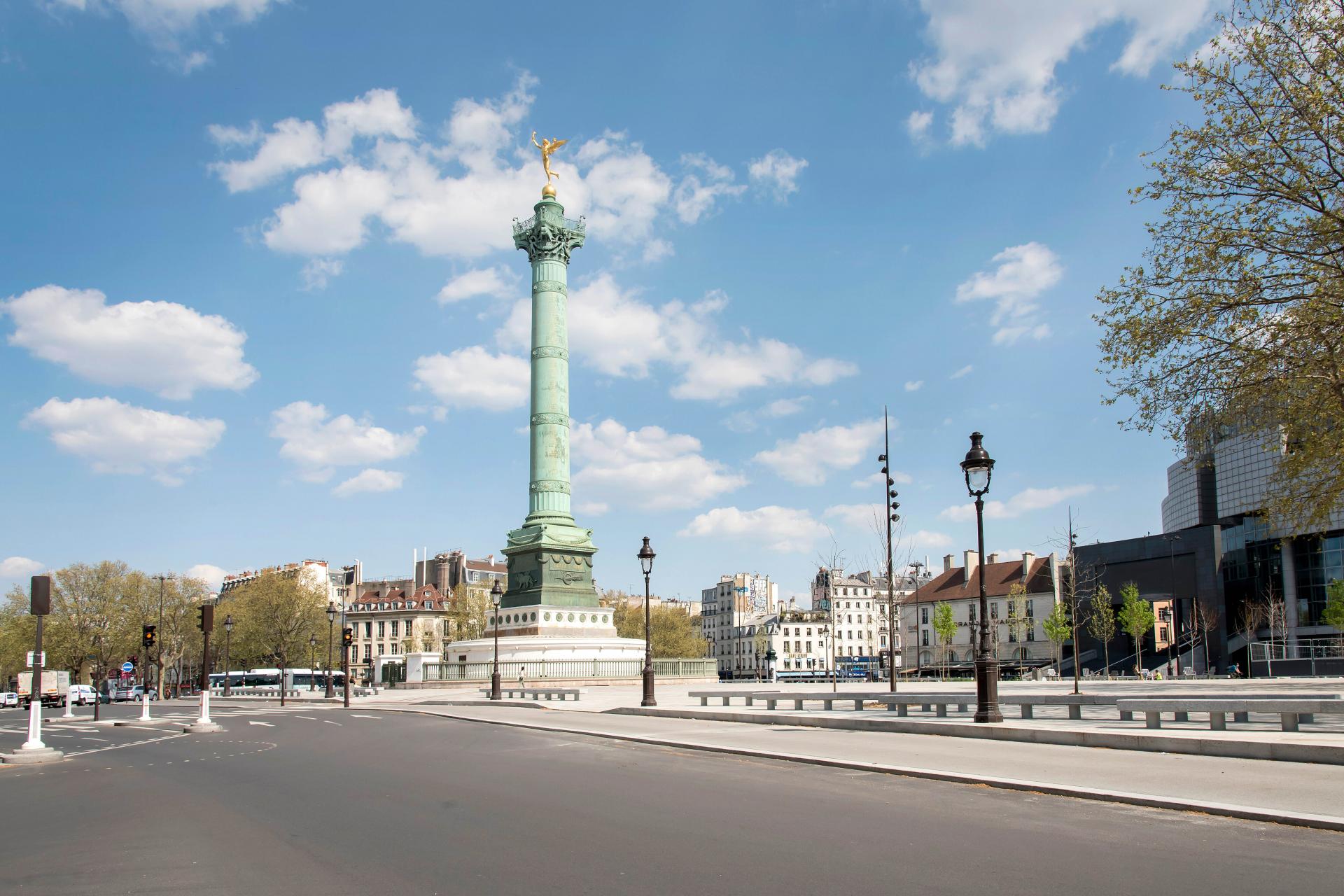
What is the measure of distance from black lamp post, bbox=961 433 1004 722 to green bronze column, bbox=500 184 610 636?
38.1m

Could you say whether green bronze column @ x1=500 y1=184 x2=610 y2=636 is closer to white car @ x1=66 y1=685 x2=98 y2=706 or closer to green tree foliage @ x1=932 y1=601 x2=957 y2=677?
white car @ x1=66 y1=685 x2=98 y2=706

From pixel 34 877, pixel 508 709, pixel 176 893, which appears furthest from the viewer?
pixel 508 709

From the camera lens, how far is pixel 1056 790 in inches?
388

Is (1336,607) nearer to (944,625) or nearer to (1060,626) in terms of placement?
(1060,626)

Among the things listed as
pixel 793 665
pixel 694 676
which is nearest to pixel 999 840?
pixel 694 676

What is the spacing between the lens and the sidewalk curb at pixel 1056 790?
25.9ft

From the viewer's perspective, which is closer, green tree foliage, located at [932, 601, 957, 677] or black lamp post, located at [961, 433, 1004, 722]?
black lamp post, located at [961, 433, 1004, 722]

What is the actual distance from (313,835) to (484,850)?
197 centimetres

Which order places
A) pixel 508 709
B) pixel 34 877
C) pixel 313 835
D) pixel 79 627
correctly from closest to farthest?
1. pixel 34 877
2. pixel 313 835
3. pixel 508 709
4. pixel 79 627

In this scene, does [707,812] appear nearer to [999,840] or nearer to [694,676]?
[999,840]

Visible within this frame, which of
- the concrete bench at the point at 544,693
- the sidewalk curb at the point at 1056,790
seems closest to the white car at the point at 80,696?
the concrete bench at the point at 544,693

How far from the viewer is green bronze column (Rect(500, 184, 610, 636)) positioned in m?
54.2

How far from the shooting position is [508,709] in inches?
1328

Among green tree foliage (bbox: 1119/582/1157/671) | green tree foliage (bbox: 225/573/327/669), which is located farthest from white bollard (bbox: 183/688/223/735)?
green tree foliage (bbox: 1119/582/1157/671)
